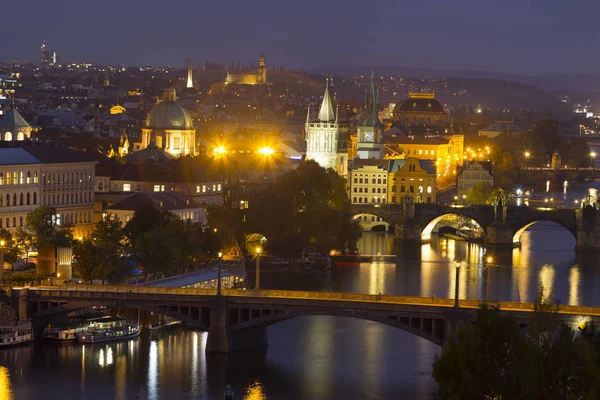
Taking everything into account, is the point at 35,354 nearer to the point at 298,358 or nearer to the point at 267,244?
the point at 298,358

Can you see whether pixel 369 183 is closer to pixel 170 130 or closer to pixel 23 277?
pixel 170 130

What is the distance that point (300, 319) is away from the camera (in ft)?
173

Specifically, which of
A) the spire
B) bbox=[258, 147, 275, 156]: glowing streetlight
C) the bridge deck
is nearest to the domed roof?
bbox=[258, 147, 275, 156]: glowing streetlight

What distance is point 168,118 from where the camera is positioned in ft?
293

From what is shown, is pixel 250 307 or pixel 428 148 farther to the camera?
pixel 428 148

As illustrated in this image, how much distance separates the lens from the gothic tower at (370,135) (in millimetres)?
97938

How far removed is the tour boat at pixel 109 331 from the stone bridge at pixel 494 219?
3147 cm

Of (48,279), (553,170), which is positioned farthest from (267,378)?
(553,170)

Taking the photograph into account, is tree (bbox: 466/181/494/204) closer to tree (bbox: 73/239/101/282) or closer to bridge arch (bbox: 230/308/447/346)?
tree (bbox: 73/239/101/282)

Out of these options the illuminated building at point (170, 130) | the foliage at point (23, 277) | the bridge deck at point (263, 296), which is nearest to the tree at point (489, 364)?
the bridge deck at point (263, 296)

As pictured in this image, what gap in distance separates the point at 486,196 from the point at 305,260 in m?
26.5

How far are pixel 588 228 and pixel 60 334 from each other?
35.5 metres

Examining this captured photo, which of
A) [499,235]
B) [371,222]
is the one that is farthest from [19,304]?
[371,222]

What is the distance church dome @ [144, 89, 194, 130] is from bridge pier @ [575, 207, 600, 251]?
65.5ft
